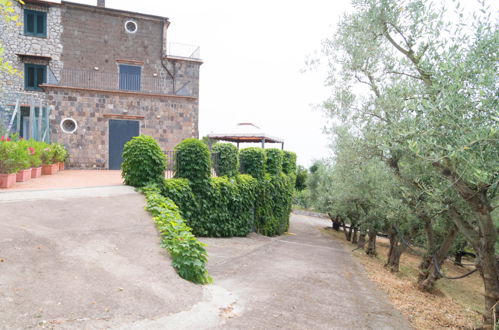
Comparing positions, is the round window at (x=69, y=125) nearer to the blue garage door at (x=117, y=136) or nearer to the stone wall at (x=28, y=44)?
the blue garage door at (x=117, y=136)

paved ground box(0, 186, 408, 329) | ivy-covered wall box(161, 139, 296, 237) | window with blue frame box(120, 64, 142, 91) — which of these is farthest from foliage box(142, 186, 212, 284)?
window with blue frame box(120, 64, 142, 91)

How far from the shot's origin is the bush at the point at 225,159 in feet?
44.7

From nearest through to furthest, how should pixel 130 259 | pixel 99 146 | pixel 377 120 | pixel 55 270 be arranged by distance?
pixel 55 270 < pixel 130 259 < pixel 377 120 < pixel 99 146

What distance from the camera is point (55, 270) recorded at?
17.7ft

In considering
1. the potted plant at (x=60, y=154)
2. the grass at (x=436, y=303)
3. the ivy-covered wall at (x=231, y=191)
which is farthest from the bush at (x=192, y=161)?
the potted plant at (x=60, y=154)

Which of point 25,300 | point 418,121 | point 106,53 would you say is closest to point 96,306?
point 25,300

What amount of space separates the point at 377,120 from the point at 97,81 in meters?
19.4

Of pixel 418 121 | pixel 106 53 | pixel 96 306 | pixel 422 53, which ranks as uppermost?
pixel 106 53

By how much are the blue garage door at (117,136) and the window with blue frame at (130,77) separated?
5361 mm

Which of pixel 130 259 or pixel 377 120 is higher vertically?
pixel 377 120

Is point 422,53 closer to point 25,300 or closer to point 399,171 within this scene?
point 399,171

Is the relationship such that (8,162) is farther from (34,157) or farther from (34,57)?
(34,57)

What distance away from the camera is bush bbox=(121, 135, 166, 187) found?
10328mm

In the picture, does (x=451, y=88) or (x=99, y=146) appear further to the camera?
(x=99, y=146)
